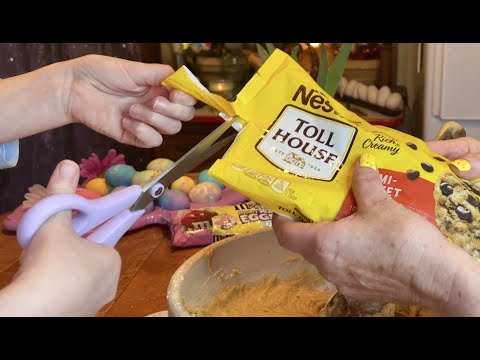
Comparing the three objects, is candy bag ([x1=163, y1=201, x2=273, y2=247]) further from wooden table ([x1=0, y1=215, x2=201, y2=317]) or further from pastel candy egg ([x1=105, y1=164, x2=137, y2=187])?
pastel candy egg ([x1=105, y1=164, x2=137, y2=187])

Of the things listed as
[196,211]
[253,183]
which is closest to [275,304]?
[253,183]

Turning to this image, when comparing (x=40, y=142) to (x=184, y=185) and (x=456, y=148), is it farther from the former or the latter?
(x=456, y=148)

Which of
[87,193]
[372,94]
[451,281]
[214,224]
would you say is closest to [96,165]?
[87,193]

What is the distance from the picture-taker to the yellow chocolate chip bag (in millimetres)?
577

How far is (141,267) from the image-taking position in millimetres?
914

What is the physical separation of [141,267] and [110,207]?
1.33 ft

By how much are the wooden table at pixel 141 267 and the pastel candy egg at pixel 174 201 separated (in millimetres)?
52

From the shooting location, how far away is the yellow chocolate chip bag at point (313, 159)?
577mm

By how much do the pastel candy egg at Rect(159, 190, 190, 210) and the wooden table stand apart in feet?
0.17

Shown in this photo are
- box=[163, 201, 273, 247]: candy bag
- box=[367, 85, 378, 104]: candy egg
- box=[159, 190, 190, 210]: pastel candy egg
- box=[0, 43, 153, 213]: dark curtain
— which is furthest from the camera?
box=[367, 85, 378, 104]: candy egg

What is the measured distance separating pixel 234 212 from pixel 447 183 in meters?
0.53

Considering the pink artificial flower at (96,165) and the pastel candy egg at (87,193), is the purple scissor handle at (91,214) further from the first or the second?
the pink artificial flower at (96,165)

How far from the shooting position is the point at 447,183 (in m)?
0.59

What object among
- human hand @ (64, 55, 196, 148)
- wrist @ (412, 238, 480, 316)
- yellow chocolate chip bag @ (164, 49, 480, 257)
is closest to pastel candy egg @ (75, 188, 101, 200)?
human hand @ (64, 55, 196, 148)
